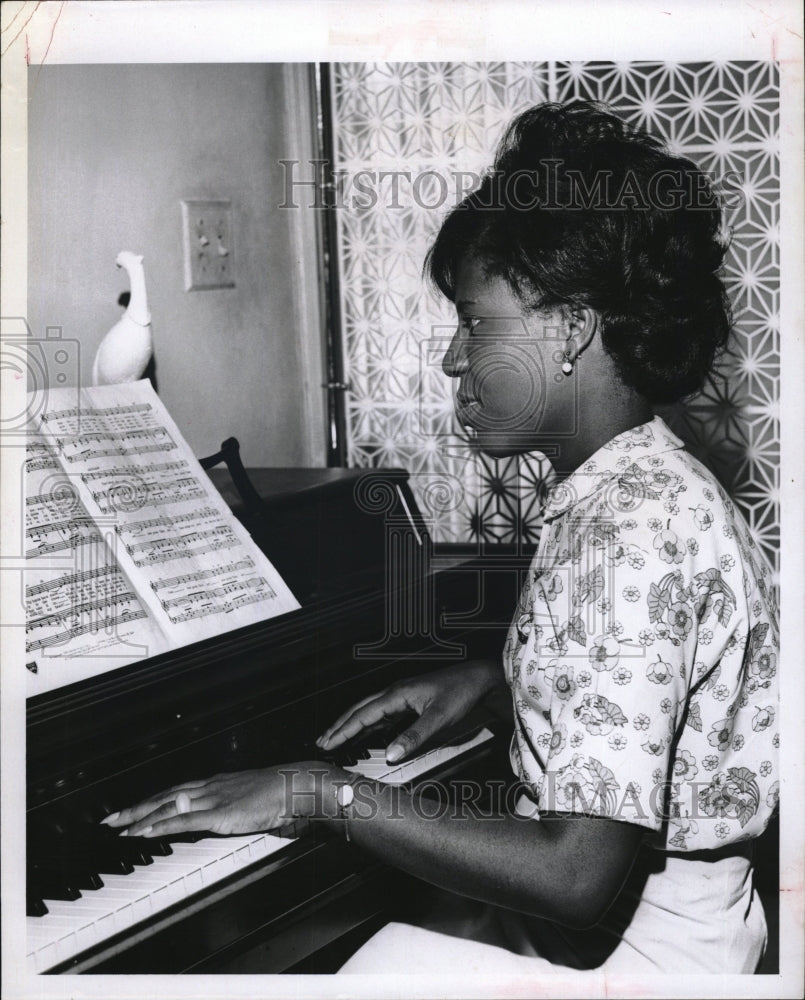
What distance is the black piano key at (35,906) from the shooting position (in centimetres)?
126

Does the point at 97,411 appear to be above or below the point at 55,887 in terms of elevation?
above

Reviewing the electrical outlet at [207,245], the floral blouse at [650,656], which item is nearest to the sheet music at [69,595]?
the floral blouse at [650,656]

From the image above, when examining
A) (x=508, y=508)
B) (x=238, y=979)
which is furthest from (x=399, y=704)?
(x=508, y=508)

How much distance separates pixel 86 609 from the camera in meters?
1.40

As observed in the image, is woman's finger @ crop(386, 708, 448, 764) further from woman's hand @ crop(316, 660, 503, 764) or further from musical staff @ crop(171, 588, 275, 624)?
musical staff @ crop(171, 588, 275, 624)

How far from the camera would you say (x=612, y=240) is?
4.43 feet

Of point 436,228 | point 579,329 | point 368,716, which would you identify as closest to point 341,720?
point 368,716

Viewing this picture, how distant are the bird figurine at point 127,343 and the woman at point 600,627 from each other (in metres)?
0.66

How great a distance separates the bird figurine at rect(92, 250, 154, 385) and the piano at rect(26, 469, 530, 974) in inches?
9.7

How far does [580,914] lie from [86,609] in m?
0.72

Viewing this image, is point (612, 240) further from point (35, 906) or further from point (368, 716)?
point (35, 906)

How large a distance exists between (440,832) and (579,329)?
65 centimetres

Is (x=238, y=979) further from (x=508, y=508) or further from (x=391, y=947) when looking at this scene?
(x=508, y=508)

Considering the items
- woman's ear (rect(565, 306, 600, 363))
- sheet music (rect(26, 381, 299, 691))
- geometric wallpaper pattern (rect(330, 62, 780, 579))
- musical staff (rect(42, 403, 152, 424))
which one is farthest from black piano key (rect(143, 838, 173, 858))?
geometric wallpaper pattern (rect(330, 62, 780, 579))
